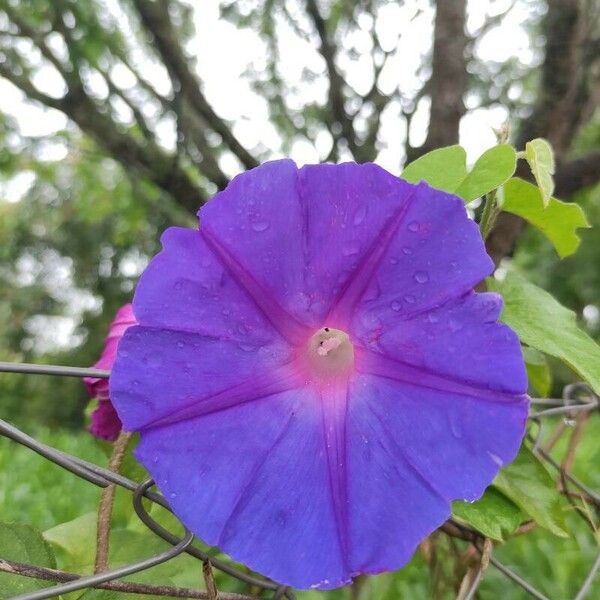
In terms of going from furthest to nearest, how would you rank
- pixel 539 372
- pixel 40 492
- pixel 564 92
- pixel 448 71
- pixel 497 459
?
1. pixel 40 492
2. pixel 564 92
3. pixel 448 71
4. pixel 539 372
5. pixel 497 459

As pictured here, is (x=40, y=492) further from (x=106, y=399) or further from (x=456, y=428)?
(x=456, y=428)

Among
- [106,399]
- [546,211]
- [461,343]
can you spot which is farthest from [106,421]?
[546,211]

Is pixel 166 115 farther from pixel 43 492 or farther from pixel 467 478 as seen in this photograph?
pixel 467 478

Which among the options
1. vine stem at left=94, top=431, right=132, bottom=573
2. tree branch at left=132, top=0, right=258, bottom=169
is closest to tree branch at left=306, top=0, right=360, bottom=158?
tree branch at left=132, top=0, right=258, bottom=169

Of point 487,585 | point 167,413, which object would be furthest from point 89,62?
point 167,413

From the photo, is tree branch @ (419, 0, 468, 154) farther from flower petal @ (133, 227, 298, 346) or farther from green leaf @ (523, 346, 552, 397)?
flower petal @ (133, 227, 298, 346)

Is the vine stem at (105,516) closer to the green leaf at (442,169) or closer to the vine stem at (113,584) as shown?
the vine stem at (113,584)

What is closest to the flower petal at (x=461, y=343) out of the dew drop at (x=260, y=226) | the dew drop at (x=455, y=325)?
the dew drop at (x=455, y=325)
